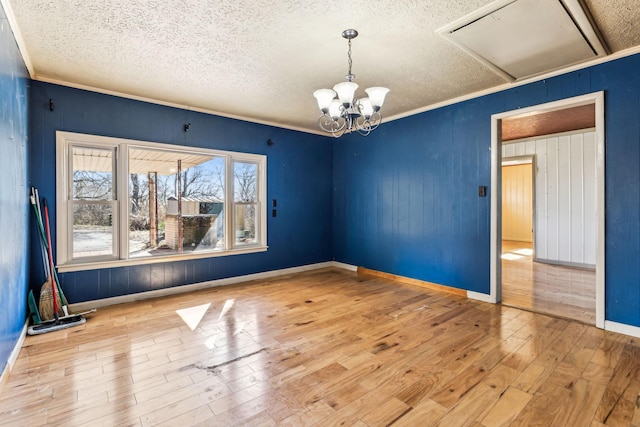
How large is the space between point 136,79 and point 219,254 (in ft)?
8.22

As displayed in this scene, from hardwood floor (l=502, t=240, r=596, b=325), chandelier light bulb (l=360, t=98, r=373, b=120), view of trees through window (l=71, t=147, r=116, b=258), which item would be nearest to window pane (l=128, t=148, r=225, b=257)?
view of trees through window (l=71, t=147, r=116, b=258)

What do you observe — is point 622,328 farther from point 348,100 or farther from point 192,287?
point 192,287

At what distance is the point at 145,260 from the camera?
4.05 meters

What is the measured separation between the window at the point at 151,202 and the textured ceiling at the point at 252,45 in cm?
81

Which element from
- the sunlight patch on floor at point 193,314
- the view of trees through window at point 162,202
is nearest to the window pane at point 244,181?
the view of trees through window at point 162,202

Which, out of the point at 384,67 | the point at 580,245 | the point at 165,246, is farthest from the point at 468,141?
the point at 165,246

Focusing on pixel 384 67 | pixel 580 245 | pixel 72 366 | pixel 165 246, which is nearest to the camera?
pixel 72 366

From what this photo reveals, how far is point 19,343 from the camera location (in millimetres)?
2631

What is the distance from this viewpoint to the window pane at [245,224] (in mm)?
5004

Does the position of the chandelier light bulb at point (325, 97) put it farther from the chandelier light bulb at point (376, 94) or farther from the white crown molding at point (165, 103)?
the white crown molding at point (165, 103)

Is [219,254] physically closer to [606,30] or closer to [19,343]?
[19,343]

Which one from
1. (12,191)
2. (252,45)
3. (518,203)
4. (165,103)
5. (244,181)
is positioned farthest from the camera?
(518,203)

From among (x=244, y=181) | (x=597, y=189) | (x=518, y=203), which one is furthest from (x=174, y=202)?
(x=518, y=203)

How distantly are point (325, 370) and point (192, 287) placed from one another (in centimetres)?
284
